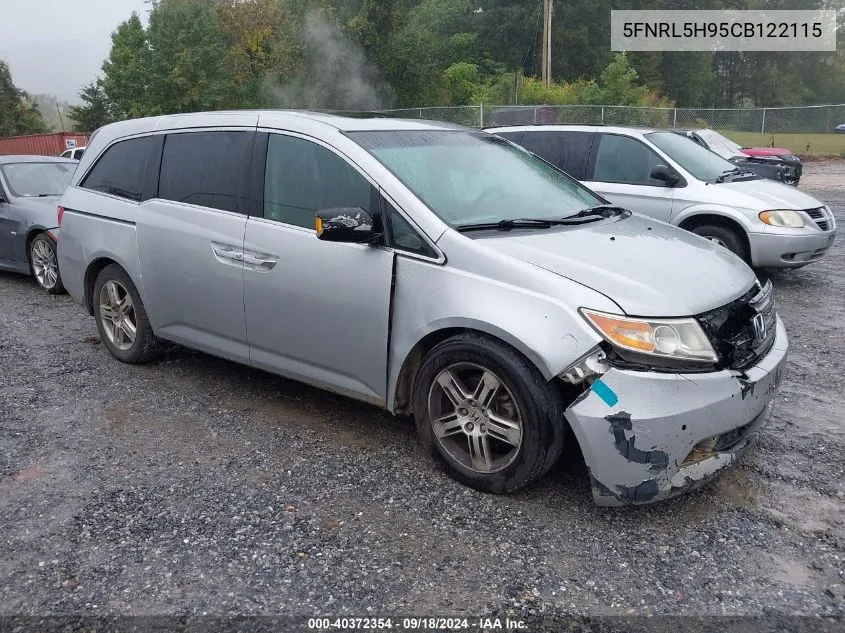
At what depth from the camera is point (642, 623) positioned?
8.46ft

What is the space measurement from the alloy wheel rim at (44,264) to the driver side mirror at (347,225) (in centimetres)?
555

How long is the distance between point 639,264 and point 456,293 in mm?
852

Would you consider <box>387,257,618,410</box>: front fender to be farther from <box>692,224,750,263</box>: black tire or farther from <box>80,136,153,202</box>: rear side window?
<box>692,224,750,263</box>: black tire

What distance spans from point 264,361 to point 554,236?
1804 millimetres

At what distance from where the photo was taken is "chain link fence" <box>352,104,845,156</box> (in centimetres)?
2566

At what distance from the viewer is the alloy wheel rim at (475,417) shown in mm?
3309

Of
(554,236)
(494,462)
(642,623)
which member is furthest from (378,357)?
(642,623)

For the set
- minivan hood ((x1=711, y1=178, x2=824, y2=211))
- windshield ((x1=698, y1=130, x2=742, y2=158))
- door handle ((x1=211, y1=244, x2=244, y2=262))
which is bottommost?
door handle ((x1=211, y1=244, x2=244, y2=262))

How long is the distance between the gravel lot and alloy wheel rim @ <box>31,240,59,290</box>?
371 centimetres

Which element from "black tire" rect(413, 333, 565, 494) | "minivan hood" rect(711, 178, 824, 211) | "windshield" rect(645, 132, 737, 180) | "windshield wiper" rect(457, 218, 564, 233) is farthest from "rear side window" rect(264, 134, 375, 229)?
"windshield" rect(645, 132, 737, 180)

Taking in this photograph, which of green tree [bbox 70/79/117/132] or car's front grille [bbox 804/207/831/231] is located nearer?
car's front grille [bbox 804/207/831/231]

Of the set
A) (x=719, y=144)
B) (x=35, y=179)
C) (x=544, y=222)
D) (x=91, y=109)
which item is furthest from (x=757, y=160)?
(x=91, y=109)

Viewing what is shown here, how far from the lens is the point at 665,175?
775 cm

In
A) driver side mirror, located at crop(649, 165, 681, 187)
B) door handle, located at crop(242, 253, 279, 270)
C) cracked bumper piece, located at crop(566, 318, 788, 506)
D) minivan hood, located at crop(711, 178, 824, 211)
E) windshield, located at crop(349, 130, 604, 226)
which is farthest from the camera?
driver side mirror, located at crop(649, 165, 681, 187)
